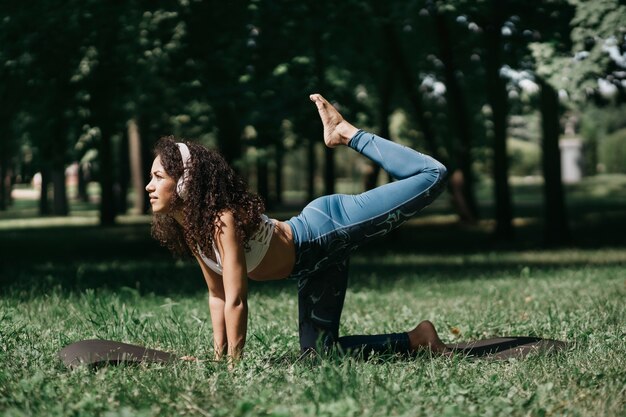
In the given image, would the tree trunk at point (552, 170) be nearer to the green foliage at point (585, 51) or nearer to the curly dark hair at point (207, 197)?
the green foliage at point (585, 51)

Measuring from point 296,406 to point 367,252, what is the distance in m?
14.5

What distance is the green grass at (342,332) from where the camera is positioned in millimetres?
4020

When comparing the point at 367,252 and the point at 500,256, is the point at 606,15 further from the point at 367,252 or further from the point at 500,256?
the point at 367,252

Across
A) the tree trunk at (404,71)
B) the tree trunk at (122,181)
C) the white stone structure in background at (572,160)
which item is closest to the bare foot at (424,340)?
the tree trunk at (404,71)

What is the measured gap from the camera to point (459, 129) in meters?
24.5

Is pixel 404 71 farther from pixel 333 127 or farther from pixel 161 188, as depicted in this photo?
pixel 161 188

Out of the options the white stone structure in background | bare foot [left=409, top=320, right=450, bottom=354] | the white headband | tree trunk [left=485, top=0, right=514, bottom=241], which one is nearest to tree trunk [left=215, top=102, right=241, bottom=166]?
tree trunk [left=485, top=0, right=514, bottom=241]

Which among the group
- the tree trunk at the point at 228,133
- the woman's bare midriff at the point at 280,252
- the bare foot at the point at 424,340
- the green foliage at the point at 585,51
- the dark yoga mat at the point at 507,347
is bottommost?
the dark yoga mat at the point at 507,347

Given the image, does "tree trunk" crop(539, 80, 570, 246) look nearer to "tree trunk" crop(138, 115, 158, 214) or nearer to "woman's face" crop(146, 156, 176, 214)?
"woman's face" crop(146, 156, 176, 214)

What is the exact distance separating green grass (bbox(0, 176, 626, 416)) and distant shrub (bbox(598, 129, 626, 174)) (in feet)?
155

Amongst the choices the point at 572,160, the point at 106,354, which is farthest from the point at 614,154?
the point at 106,354

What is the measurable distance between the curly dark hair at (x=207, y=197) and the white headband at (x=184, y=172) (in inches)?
0.6

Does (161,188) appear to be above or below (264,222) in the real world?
above

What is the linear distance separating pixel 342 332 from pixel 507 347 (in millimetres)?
1499
